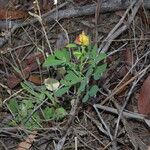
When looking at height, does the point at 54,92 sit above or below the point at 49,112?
above

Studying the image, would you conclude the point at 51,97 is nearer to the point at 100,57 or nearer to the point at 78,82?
the point at 78,82

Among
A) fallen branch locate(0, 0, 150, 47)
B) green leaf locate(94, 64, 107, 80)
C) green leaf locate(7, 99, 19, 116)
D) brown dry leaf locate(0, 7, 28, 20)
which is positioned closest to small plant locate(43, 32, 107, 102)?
green leaf locate(94, 64, 107, 80)

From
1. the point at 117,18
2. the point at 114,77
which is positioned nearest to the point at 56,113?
the point at 114,77

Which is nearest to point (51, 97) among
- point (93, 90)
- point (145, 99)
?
point (93, 90)

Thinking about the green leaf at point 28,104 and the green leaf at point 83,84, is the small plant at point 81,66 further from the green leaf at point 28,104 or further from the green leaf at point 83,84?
the green leaf at point 28,104

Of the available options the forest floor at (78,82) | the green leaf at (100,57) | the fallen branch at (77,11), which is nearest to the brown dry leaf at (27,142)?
the forest floor at (78,82)

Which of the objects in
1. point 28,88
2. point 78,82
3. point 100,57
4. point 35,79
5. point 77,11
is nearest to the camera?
point 100,57
